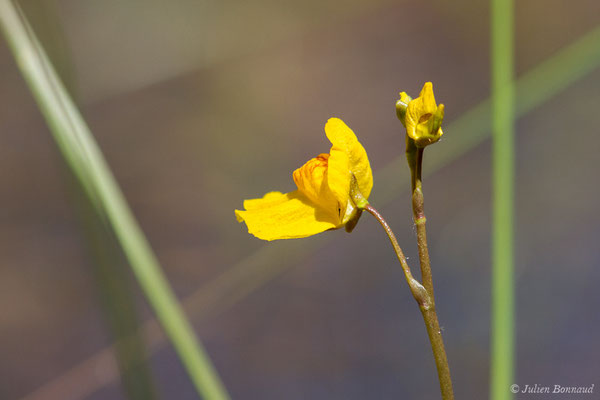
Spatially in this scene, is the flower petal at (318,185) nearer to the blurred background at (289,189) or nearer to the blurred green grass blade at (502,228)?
the blurred green grass blade at (502,228)

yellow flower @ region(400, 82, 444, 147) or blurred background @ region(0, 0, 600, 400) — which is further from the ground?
blurred background @ region(0, 0, 600, 400)

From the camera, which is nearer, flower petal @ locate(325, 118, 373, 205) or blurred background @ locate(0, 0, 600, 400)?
flower petal @ locate(325, 118, 373, 205)

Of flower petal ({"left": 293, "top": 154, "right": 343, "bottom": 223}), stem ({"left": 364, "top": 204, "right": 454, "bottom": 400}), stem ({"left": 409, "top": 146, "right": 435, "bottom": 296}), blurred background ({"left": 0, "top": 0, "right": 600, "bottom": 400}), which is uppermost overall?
blurred background ({"left": 0, "top": 0, "right": 600, "bottom": 400})

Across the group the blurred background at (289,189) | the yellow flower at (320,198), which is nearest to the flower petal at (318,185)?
the yellow flower at (320,198)

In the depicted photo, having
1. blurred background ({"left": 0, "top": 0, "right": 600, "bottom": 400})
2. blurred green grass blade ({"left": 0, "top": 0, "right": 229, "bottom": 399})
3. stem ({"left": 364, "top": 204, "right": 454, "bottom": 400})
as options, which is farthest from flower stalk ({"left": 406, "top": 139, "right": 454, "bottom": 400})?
blurred background ({"left": 0, "top": 0, "right": 600, "bottom": 400})

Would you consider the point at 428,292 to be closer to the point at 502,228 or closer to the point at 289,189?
the point at 502,228

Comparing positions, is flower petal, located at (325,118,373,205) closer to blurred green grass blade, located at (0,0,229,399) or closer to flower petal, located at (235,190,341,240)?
flower petal, located at (235,190,341,240)

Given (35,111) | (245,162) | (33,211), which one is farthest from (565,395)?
(35,111)
